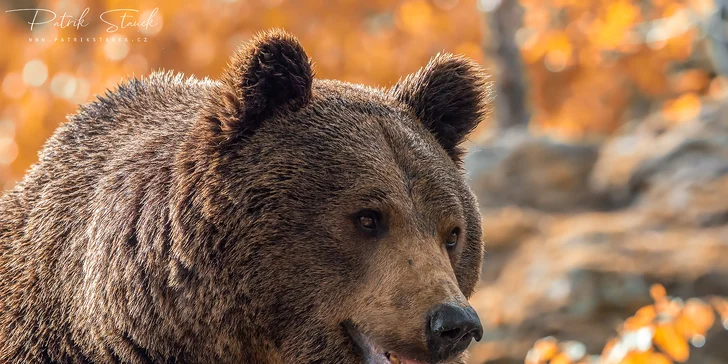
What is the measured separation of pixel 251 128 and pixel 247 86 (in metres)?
0.15

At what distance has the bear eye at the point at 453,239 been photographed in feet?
12.4

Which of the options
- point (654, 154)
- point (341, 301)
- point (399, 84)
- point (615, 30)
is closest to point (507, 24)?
point (654, 154)

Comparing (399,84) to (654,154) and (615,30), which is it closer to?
(615,30)

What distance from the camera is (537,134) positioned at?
1295 centimetres

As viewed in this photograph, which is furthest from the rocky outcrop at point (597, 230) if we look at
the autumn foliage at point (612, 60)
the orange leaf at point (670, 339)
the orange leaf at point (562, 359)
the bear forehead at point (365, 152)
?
the bear forehead at point (365, 152)

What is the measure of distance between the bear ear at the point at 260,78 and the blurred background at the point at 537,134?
4.60 m

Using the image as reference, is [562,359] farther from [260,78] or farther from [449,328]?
[260,78]

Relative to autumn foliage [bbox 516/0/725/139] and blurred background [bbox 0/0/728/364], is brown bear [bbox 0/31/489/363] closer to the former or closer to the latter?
blurred background [bbox 0/0/728/364]

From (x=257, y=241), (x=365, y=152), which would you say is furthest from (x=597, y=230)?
(x=257, y=241)

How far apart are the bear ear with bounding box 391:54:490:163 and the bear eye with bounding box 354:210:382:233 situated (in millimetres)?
709

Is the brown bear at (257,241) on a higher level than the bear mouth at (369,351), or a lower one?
higher

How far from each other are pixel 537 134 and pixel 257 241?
Result: 32.3ft

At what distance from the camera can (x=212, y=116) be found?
12.0ft

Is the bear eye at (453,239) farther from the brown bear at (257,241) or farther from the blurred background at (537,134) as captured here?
the blurred background at (537,134)
